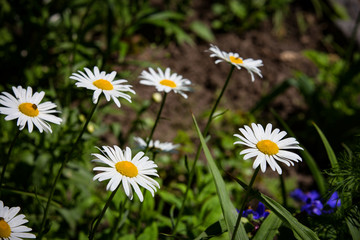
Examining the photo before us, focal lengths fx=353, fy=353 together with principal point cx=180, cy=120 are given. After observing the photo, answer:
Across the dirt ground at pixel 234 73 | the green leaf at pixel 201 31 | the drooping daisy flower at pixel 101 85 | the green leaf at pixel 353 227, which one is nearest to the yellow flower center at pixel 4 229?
the drooping daisy flower at pixel 101 85

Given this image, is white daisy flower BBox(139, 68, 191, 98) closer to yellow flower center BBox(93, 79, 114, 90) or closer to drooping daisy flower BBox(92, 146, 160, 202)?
yellow flower center BBox(93, 79, 114, 90)

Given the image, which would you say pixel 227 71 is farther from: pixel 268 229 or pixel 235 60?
pixel 268 229

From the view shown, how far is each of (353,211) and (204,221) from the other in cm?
58

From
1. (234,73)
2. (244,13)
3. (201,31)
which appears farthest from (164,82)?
(244,13)

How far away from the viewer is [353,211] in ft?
3.99

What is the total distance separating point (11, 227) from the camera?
89 centimetres

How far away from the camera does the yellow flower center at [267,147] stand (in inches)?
36.0

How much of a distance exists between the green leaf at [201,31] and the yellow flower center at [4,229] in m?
2.50

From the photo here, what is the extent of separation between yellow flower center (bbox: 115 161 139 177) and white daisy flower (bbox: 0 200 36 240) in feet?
0.87

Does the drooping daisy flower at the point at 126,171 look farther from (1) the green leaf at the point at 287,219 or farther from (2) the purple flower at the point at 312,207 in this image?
(2) the purple flower at the point at 312,207

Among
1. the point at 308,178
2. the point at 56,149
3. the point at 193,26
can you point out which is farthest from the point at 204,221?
the point at 193,26

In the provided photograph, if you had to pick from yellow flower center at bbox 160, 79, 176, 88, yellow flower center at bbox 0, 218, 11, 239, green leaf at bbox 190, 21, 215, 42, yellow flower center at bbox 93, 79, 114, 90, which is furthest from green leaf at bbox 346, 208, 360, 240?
green leaf at bbox 190, 21, 215, 42

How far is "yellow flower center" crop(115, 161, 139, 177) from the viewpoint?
88 centimetres

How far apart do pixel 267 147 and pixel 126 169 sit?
0.37m
